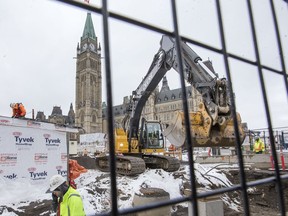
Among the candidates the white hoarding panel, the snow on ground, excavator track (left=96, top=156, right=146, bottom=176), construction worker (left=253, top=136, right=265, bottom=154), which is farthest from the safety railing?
construction worker (left=253, top=136, right=265, bottom=154)

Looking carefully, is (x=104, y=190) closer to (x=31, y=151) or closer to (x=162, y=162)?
(x=31, y=151)

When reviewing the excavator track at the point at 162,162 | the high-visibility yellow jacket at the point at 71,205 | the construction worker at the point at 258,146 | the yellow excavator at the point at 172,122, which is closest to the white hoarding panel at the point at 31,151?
the yellow excavator at the point at 172,122

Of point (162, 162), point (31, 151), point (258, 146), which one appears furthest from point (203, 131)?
point (258, 146)

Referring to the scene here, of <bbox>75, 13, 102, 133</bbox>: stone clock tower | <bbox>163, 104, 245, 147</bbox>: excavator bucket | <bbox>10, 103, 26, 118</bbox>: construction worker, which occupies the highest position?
<bbox>75, 13, 102, 133</bbox>: stone clock tower

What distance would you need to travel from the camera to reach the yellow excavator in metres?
5.10

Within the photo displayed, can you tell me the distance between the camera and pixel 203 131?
16.6 feet

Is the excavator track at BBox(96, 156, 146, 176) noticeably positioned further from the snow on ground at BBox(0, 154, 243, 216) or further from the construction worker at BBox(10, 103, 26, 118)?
the construction worker at BBox(10, 103, 26, 118)

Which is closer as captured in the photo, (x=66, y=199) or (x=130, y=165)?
(x=66, y=199)

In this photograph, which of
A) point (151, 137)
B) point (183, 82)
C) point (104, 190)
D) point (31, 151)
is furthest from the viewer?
point (151, 137)

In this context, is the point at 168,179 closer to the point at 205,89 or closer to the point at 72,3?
the point at 205,89

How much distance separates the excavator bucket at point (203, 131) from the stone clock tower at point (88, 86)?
90905 mm

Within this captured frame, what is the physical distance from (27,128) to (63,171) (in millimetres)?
1971

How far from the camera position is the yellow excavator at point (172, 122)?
510 cm

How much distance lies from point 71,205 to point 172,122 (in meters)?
2.32
